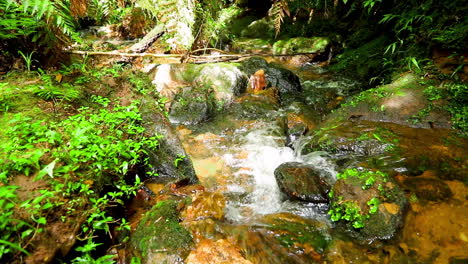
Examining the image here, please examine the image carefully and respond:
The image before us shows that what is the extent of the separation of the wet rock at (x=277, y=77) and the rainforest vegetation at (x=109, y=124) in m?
0.22

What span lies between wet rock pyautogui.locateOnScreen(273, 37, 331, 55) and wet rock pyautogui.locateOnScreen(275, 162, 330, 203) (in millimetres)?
7519

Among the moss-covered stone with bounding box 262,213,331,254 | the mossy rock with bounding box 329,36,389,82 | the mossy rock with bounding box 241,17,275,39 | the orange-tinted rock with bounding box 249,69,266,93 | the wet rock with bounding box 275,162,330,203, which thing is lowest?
the moss-covered stone with bounding box 262,213,331,254

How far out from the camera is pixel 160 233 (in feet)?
7.50

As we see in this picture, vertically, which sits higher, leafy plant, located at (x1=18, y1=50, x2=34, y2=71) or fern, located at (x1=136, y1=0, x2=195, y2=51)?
fern, located at (x1=136, y1=0, x2=195, y2=51)

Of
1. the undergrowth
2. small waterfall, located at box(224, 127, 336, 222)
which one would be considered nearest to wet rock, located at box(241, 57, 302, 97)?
small waterfall, located at box(224, 127, 336, 222)

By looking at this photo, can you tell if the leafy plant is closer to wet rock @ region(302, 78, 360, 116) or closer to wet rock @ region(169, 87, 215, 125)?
wet rock @ region(169, 87, 215, 125)

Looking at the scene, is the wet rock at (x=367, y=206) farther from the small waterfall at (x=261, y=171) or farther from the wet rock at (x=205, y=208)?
the wet rock at (x=205, y=208)

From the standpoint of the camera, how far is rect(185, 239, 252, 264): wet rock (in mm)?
2164

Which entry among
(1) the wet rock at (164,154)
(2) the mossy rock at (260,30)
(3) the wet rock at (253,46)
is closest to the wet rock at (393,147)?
(1) the wet rock at (164,154)

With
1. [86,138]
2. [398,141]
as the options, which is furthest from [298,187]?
[86,138]

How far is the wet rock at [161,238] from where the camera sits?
214 cm

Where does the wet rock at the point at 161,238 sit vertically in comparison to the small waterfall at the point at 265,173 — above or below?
above

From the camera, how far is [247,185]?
3.89 meters

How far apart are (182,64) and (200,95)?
1.60 metres
